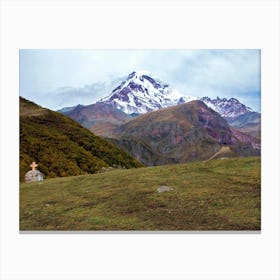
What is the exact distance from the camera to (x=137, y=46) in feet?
37.3

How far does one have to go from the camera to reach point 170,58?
11.6 m

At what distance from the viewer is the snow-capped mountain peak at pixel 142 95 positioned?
11.9 m

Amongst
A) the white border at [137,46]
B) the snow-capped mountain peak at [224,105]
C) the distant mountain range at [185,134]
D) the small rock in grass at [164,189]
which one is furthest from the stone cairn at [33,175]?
the snow-capped mountain peak at [224,105]

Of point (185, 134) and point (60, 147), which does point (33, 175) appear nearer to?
point (60, 147)

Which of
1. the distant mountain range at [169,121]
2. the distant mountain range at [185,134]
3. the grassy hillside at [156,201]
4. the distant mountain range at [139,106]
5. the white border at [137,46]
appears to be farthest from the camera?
the distant mountain range at [185,134]

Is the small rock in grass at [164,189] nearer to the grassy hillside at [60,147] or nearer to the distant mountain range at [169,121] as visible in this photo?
the distant mountain range at [169,121]

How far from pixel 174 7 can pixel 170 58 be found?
1353 mm

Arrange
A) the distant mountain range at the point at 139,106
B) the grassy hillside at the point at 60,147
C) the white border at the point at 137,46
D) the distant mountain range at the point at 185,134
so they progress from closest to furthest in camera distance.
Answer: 1. the white border at the point at 137,46
2. the distant mountain range at the point at 139,106
3. the distant mountain range at the point at 185,134
4. the grassy hillside at the point at 60,147

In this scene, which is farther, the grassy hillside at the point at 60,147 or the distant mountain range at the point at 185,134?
the grassy hillside at the point at 60,147

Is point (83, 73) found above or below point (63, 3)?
below

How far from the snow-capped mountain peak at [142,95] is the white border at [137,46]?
103 cm
